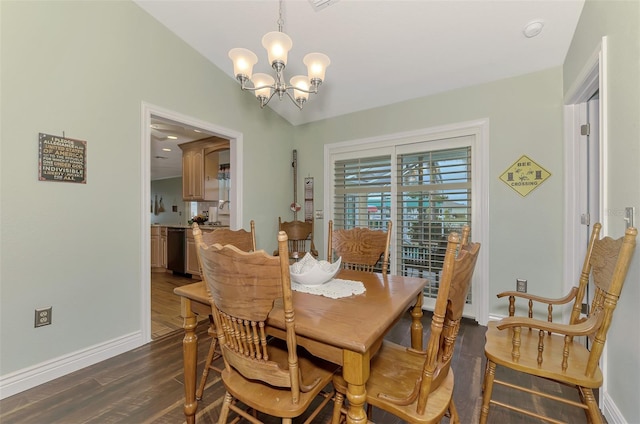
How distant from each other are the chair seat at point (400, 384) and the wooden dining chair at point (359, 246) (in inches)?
29.8

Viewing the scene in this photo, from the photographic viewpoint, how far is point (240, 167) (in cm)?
333

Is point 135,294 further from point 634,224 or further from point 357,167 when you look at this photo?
point 634,224

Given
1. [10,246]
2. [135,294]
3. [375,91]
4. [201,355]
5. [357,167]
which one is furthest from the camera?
[357,167]

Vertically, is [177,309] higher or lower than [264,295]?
lower

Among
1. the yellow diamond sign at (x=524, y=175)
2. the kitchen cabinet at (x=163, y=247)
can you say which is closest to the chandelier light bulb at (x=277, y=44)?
the yellow diamond sign at (x=524, y=175)

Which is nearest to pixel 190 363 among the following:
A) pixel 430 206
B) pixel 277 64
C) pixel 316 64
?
pixel 277 64

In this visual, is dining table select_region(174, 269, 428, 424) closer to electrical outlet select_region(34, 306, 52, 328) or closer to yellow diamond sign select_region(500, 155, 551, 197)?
electrical outlet select_region(34, 306, 52, 328)

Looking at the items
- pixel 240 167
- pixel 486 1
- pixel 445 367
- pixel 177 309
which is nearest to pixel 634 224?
pixel 445 367

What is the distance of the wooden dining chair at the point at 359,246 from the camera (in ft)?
7.00

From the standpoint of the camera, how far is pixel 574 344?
5.05ft

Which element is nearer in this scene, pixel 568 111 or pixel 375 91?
pixel 568 111

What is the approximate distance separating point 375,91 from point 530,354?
2746 millimetres

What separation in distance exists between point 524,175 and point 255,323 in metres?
2.77

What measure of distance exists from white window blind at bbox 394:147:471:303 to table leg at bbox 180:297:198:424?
7.93 ft
